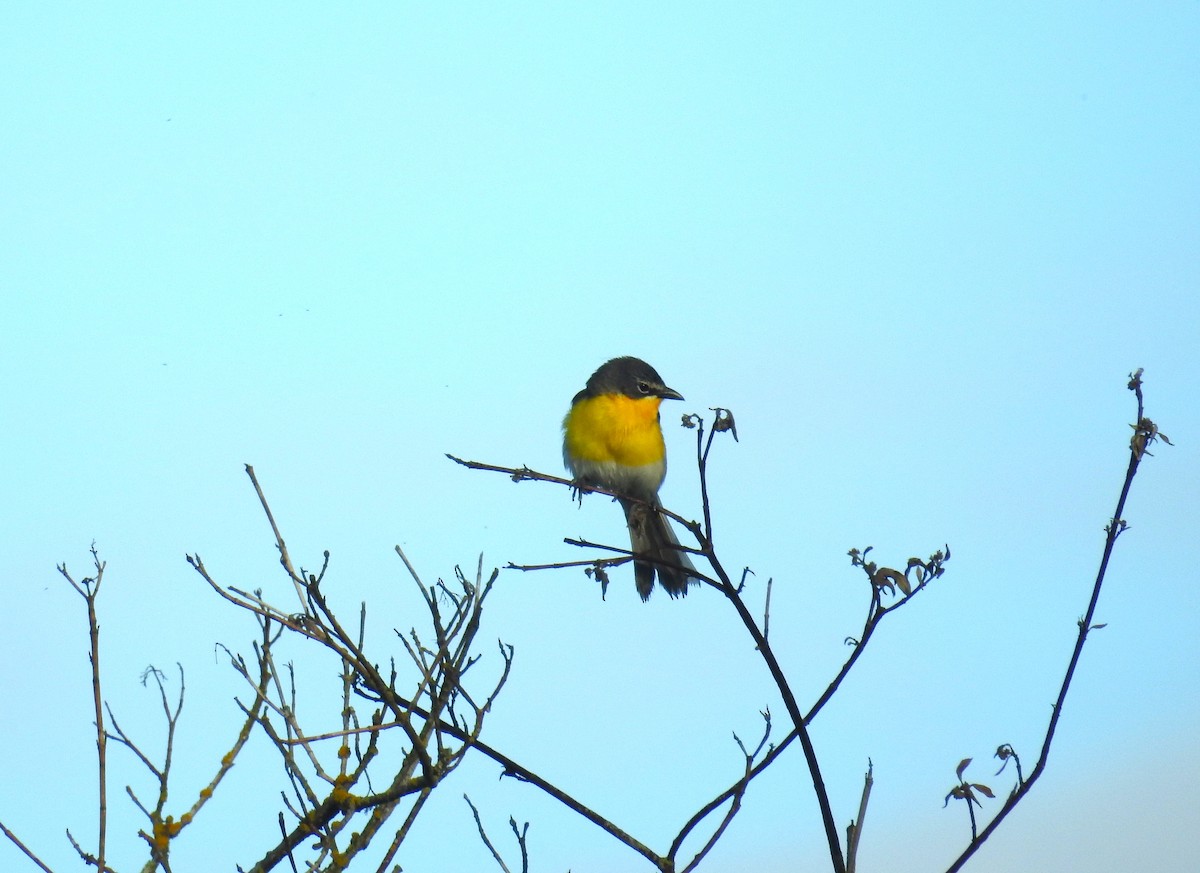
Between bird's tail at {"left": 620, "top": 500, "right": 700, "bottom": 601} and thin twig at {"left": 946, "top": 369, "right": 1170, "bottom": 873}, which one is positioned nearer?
thin twig at {"left": 946, "top": 369, "right": 1170, "bottom": 873}

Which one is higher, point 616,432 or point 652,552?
point 616,432

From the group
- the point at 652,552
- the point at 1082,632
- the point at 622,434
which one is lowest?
the point at 1082,632

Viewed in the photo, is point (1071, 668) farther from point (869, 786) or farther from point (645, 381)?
point (645, 381)

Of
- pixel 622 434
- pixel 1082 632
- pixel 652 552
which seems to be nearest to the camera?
pixel 1082 632

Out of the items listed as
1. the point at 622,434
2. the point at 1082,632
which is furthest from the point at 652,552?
the point at 1082,632

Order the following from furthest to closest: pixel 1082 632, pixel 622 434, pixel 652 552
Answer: pixel 622 434 → pixel 652 552 → pixel 1082 632

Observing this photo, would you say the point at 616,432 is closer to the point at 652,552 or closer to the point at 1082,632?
the point at 652,552

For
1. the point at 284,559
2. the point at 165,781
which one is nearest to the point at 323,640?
the point at 284,559

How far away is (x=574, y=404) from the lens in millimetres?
9430

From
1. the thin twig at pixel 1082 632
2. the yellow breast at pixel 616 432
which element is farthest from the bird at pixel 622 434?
the thin twig at pixel 1082 632

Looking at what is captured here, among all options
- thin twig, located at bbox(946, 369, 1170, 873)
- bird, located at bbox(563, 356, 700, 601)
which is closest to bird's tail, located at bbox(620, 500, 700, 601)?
bird, located at bbox(563, 356, 700, 601)

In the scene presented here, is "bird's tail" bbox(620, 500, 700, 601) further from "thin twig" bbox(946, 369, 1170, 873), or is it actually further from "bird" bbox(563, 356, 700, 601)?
"thin twig" bbox(946, 369, 1170, 873)

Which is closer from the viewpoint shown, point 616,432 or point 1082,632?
point 1082,632

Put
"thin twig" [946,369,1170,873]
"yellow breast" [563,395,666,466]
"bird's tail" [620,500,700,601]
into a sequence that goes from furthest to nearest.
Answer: "yellow breast" [563,395,666,466] → "bird's tail" [620,500,700,601] → "thin twig" [946,369,1170,873]
